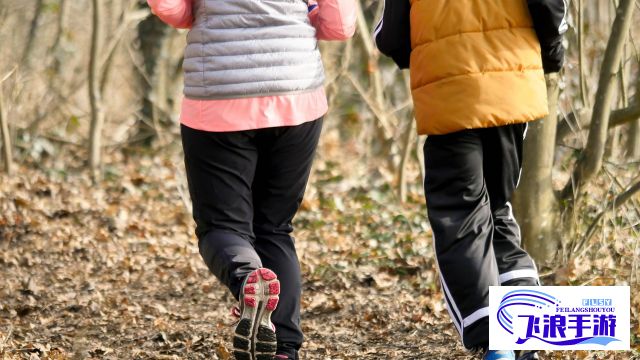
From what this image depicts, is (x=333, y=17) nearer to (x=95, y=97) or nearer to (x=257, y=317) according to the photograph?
(x=257, y=317)

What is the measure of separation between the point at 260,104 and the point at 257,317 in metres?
0.82

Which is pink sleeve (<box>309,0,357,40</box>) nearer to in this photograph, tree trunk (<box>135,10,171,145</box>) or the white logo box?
the white logo box

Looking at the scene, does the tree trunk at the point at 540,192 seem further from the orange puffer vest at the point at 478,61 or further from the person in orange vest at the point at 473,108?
the orange puffer vest at the point at 478,61

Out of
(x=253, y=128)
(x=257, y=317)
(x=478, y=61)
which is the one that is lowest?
(x=257, y=317)

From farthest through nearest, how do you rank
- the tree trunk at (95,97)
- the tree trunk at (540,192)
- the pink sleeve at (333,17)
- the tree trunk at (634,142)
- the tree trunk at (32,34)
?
1. the tree trunk at (32,34)
2. the tree trunk at (95,97)
3. the tree trunk at (634,142)
4. the tree trunk at (540,192)
5. the pink sleeve at (333,17)

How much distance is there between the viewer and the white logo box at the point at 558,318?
3.62m

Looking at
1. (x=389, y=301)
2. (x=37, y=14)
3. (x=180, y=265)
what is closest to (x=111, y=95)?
(x=37, y=14)

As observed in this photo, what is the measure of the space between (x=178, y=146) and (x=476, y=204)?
6.98 m

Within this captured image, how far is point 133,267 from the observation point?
6.40 metres

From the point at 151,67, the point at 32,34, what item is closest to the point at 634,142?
the point at 151,67

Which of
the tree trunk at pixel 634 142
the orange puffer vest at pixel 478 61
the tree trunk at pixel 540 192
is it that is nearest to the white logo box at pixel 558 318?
the orange puffer vest at pixel 478 61

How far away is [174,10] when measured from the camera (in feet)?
12.2

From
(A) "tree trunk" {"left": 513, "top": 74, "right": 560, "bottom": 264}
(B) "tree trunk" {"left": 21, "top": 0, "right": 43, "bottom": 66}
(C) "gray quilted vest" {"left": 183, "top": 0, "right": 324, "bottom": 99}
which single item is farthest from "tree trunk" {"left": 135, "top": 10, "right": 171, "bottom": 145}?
(C) "gray quilted vest" {"left": 183, "top": 0, "right": 324, "bottom": 99}

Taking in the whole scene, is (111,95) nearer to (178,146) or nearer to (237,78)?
(178,146)
